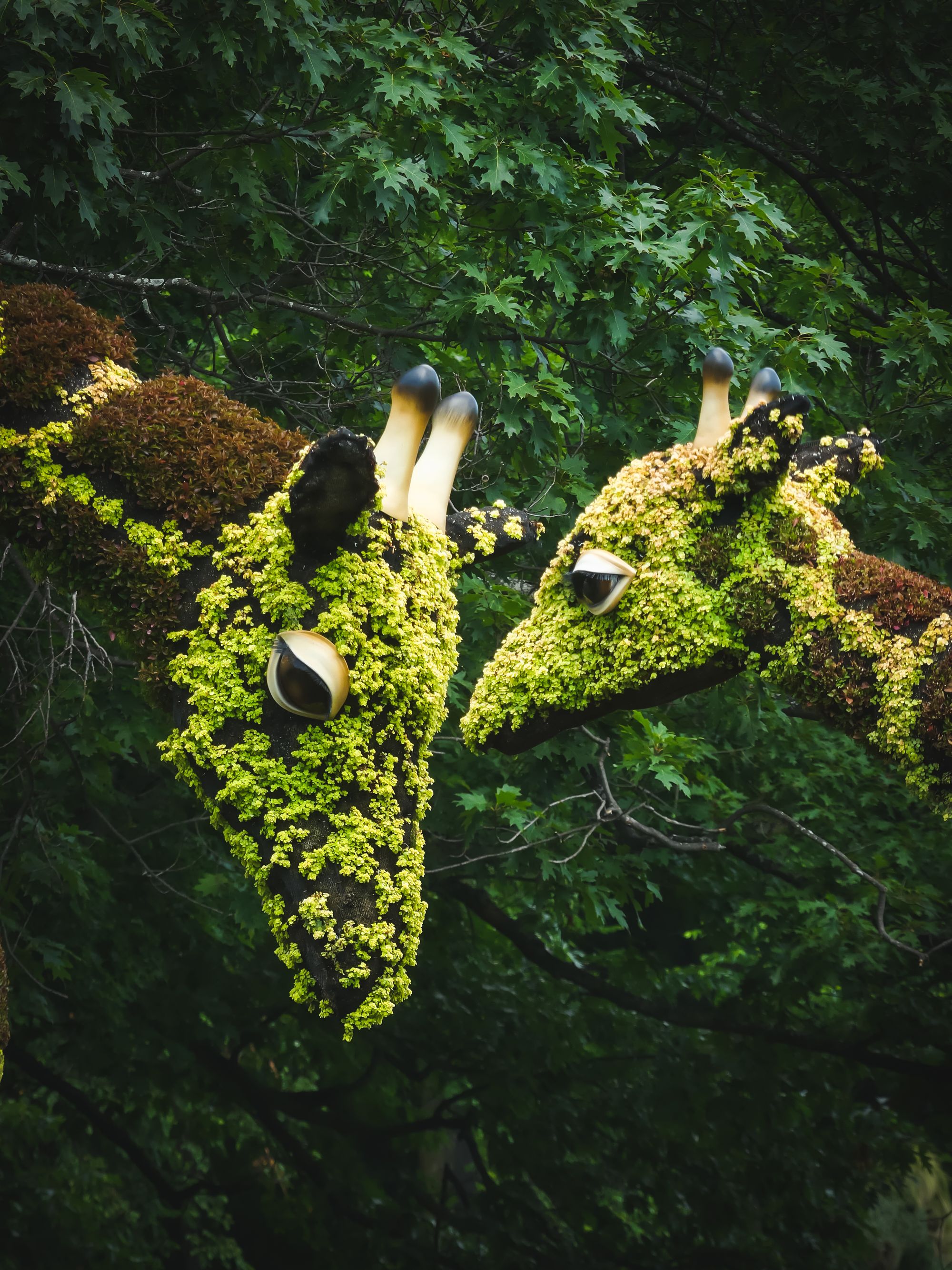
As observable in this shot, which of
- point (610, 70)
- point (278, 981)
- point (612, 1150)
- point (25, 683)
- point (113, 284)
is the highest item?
point (610, 70)

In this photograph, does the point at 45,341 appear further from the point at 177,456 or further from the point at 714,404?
the point at 714,404

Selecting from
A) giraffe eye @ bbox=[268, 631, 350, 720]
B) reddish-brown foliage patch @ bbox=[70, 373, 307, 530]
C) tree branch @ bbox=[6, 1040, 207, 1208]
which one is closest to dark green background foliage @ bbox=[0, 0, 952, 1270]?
tree branch @ bbox=[6, 1040, 207, 1208]

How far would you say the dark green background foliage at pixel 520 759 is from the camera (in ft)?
18.8

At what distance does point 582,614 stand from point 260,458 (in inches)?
39.8

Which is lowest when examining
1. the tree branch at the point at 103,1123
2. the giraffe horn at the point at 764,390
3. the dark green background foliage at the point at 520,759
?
the tree branch at the point at 103,1123

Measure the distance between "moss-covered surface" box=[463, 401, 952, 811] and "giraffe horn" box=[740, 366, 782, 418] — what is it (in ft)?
0.43

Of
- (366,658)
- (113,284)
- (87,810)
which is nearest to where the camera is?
(366,658)

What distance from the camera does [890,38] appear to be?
721cm

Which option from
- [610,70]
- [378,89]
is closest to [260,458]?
[378,89]

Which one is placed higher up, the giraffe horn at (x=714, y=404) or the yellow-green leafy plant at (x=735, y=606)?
the giraffe horn at (x=714, y=404)

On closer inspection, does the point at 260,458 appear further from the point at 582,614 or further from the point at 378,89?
the point at 378,89

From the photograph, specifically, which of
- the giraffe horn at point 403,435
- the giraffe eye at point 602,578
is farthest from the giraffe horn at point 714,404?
the giraffe horn at point 403,435

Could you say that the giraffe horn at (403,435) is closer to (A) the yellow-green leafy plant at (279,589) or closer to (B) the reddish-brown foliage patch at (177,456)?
(A) the yellow-green leafy plant at (279,589)

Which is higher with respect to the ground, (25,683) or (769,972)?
(25,683)
